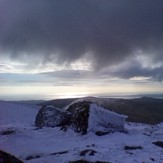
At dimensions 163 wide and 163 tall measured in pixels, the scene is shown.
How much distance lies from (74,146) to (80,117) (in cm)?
538

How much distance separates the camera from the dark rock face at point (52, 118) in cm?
3141

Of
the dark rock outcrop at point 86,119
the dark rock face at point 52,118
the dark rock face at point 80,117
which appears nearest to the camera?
the dark rock face at point 80,117

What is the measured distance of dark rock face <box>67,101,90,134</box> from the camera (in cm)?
2836

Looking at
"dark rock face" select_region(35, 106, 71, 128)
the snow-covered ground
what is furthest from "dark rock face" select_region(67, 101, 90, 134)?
"dark rock face" select_region(35, 106, 71, 128)

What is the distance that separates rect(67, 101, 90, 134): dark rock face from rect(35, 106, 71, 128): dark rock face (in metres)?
1.13

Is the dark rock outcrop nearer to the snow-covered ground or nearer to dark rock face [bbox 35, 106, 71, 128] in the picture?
dark rock face [bbox 35, 106, 71, 128]

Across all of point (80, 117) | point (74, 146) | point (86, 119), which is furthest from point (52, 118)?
point (74, 146)

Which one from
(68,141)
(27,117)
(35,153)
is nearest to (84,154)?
(35,153)

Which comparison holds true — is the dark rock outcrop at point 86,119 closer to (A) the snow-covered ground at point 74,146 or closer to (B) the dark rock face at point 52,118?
→ (B) the dark rock face at point 52,118

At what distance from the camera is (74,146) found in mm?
24234

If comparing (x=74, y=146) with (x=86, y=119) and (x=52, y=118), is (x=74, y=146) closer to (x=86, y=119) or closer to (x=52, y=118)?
(x=86, y=119)

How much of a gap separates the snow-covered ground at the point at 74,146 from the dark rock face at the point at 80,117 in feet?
2.07

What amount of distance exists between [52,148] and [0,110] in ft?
65.8

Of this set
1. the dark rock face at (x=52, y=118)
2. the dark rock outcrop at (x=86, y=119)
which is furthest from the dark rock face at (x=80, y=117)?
the dark rock face at (x=52, y=118)
